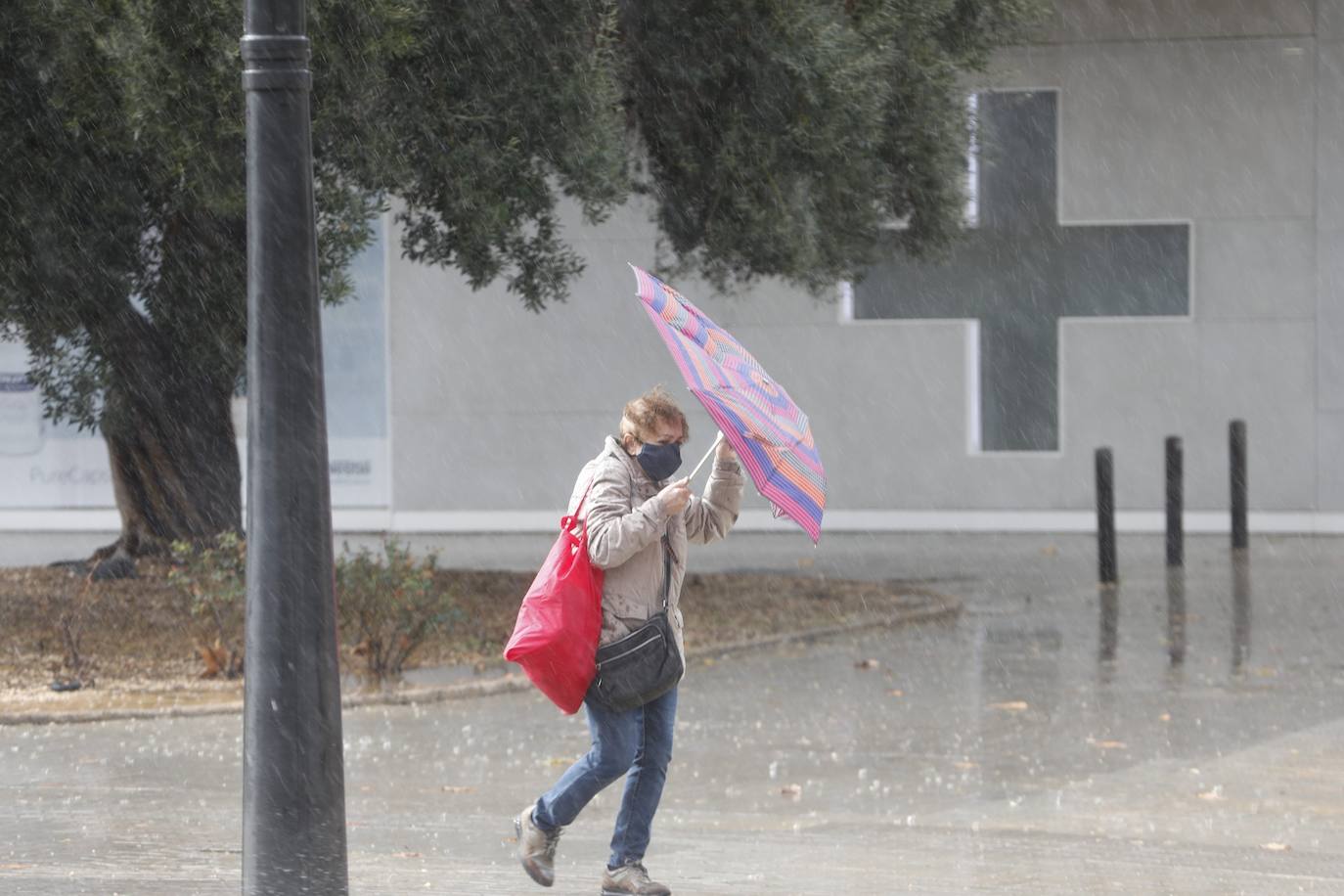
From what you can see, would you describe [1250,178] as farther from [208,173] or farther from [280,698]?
[280,698]

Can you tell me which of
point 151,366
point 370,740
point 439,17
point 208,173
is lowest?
point 370,740

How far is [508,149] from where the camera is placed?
10781mm

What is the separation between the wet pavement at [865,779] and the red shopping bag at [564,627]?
870mm

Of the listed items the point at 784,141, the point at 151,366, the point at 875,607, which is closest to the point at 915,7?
the point at 784,141

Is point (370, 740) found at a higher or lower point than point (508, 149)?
lower

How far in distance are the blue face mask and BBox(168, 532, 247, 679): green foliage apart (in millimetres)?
5137

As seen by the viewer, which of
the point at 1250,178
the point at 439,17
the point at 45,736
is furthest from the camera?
the point at 1250,178

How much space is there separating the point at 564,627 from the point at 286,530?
92cm

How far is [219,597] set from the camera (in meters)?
10.5

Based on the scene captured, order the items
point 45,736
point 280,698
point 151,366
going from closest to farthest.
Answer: point 280,698 → point 45,736 → point 151,366

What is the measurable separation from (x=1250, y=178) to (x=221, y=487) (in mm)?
11530

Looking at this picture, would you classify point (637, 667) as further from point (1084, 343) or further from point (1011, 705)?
point (1084, 343)

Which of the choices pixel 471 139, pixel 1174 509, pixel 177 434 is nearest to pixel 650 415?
pixel 471 139

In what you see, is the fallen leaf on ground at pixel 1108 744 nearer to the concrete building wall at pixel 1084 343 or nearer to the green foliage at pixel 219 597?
the green foliage at pixel 219 597
